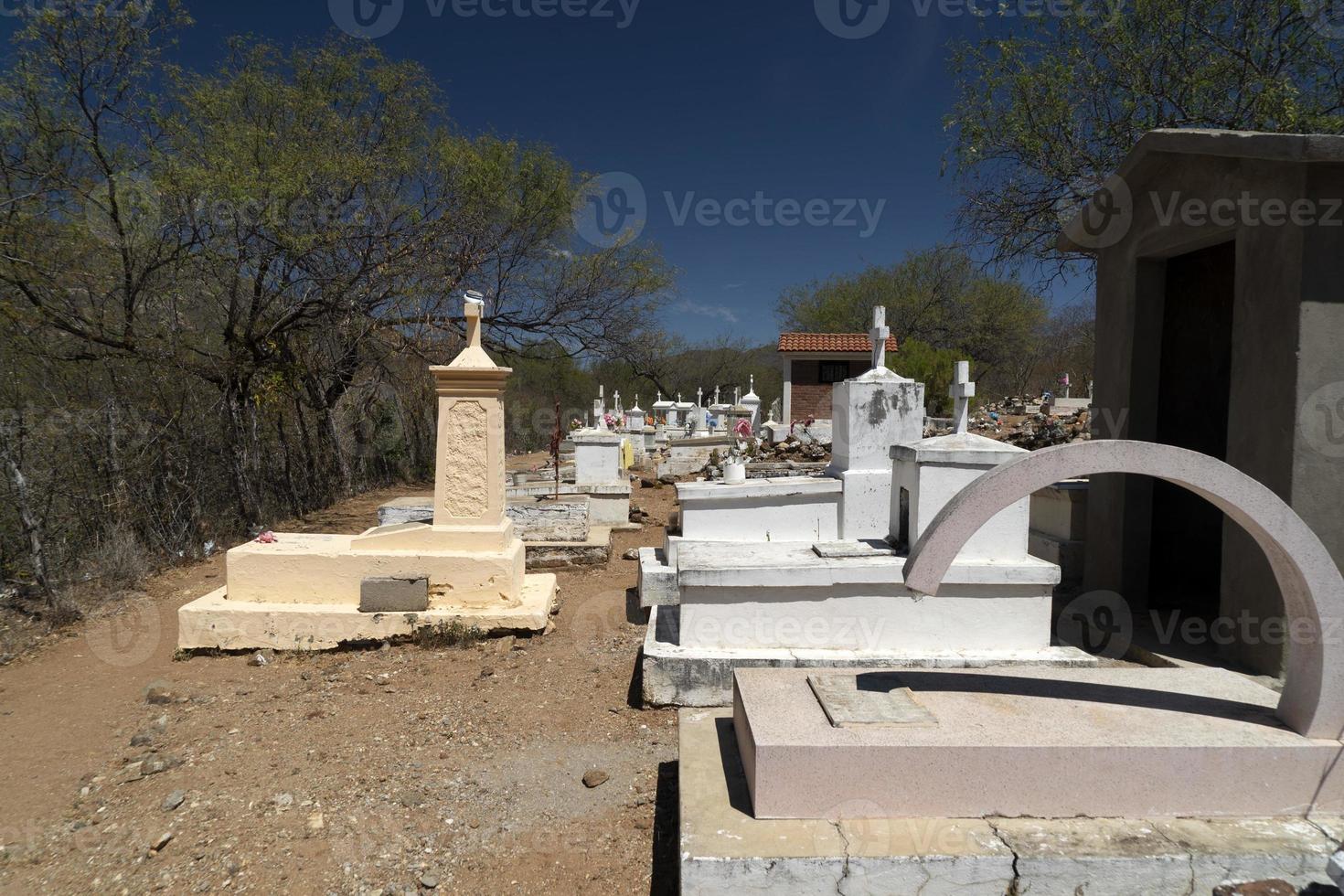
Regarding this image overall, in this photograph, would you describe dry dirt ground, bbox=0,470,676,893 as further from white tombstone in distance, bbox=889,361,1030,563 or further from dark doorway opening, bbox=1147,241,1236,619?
dark doorway opening, bbox=1147,241,1236,619

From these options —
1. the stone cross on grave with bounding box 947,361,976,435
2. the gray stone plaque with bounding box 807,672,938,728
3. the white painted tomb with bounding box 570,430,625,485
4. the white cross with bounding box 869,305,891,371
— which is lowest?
the gray stone plaque with bounding box 807,672,938,728

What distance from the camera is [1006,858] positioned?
2465 millimetres

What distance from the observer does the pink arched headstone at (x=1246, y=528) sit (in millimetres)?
2734

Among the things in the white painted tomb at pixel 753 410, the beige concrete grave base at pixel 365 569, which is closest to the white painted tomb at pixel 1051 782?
the beige concrete grave base at pixel 365 569

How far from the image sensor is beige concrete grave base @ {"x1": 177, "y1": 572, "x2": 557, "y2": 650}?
6.04 meters

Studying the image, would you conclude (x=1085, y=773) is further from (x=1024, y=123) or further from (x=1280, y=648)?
(x=1024, y=123)

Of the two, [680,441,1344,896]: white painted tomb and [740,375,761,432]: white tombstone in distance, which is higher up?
[740,375,761,432]: white tombstone in distance

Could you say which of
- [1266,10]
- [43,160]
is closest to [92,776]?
[43,160]

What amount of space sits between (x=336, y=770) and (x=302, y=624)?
7.96ft

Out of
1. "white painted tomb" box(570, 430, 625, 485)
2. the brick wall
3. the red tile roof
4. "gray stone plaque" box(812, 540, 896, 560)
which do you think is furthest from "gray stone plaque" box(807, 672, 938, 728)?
the brick wall

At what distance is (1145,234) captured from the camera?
546cm

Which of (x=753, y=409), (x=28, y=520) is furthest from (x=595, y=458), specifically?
(x=753, y=409)

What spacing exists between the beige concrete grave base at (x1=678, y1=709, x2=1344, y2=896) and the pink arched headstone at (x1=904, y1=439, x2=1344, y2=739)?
515 millimetres

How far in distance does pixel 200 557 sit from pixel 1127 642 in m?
10.5
